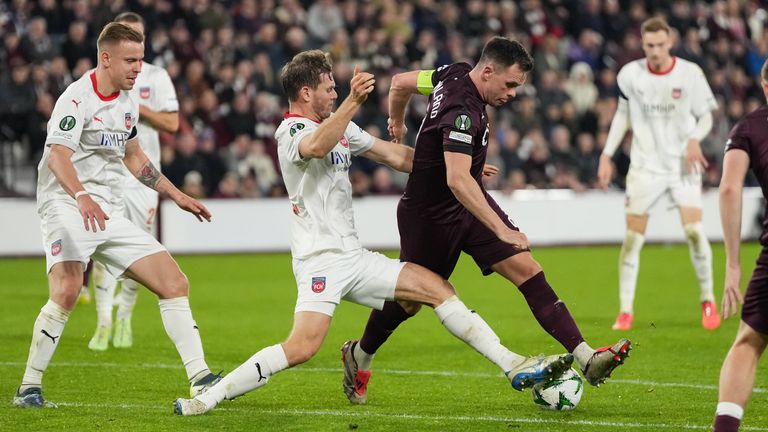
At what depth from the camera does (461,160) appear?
22.4ft

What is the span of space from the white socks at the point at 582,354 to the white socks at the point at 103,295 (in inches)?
174

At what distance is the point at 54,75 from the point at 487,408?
12978mm

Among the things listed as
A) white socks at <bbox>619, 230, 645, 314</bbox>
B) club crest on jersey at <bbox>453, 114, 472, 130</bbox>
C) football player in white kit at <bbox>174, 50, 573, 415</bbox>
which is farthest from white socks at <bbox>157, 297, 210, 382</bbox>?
white socks at <bbox>619, 230, 645, 314</bbox>

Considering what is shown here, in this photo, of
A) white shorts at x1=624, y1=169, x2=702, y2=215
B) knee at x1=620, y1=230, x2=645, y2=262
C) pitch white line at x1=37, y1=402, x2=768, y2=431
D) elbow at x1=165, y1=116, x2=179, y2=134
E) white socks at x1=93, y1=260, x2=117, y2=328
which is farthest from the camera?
white shorts at x1=624, y1=169, x2=702, y2=215

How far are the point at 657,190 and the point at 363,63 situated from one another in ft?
35.3

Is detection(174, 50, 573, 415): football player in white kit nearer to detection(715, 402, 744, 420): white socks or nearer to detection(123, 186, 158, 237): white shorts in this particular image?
detection(715, 402, 744, 420): white socks

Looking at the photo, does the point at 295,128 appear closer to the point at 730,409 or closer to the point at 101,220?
the point at 101,220

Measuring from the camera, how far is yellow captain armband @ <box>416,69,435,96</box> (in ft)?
25.1

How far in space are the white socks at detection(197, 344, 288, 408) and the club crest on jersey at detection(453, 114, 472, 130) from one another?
1.54 meters

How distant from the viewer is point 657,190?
11.5 metres

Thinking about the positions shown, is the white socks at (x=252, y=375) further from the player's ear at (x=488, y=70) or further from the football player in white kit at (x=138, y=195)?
the football player in white kit at (x=138, y=195)

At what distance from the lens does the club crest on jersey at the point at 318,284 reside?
679 centimetres

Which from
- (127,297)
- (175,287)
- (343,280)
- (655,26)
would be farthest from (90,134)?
(655,26)

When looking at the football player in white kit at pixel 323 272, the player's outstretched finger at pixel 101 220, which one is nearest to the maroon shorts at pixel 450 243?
the football player in white kit at pixel 323 272
